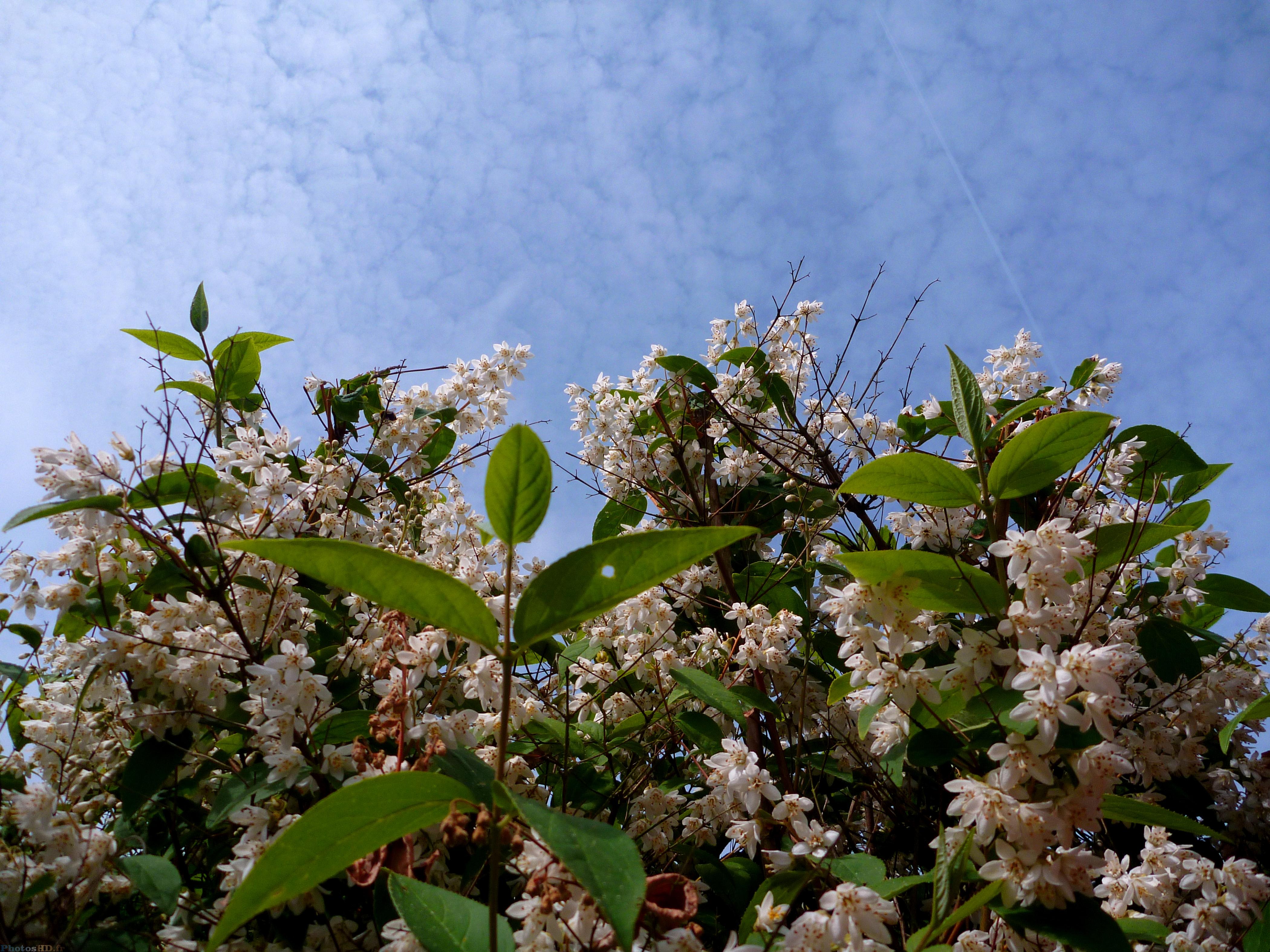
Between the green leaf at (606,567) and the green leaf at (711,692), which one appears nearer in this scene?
the green leaf at (606,567)

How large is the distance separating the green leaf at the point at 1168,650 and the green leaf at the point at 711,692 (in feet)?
4.54

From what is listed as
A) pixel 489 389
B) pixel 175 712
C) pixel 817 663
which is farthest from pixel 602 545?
pixel 489 389

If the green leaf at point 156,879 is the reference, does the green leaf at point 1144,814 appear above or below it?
below

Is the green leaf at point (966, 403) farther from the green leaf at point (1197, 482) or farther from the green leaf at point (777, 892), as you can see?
the green leaf at point (1197, 482)

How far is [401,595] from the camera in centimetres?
115

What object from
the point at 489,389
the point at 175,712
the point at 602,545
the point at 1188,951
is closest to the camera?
the point at 602,545

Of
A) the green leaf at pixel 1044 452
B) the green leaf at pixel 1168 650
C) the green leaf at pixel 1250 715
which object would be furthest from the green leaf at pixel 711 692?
the green leaf at pixel 1168 650

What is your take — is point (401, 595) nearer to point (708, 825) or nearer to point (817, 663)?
point (708, 825)

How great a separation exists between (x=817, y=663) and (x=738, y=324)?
1907 mm

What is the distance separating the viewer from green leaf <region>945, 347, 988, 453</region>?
5.73 ft

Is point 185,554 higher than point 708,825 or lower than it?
higher

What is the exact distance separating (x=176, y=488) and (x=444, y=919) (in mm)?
1348

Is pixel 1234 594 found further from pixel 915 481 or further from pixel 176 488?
pixel 176 488

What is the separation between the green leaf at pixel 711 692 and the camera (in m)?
2.12
